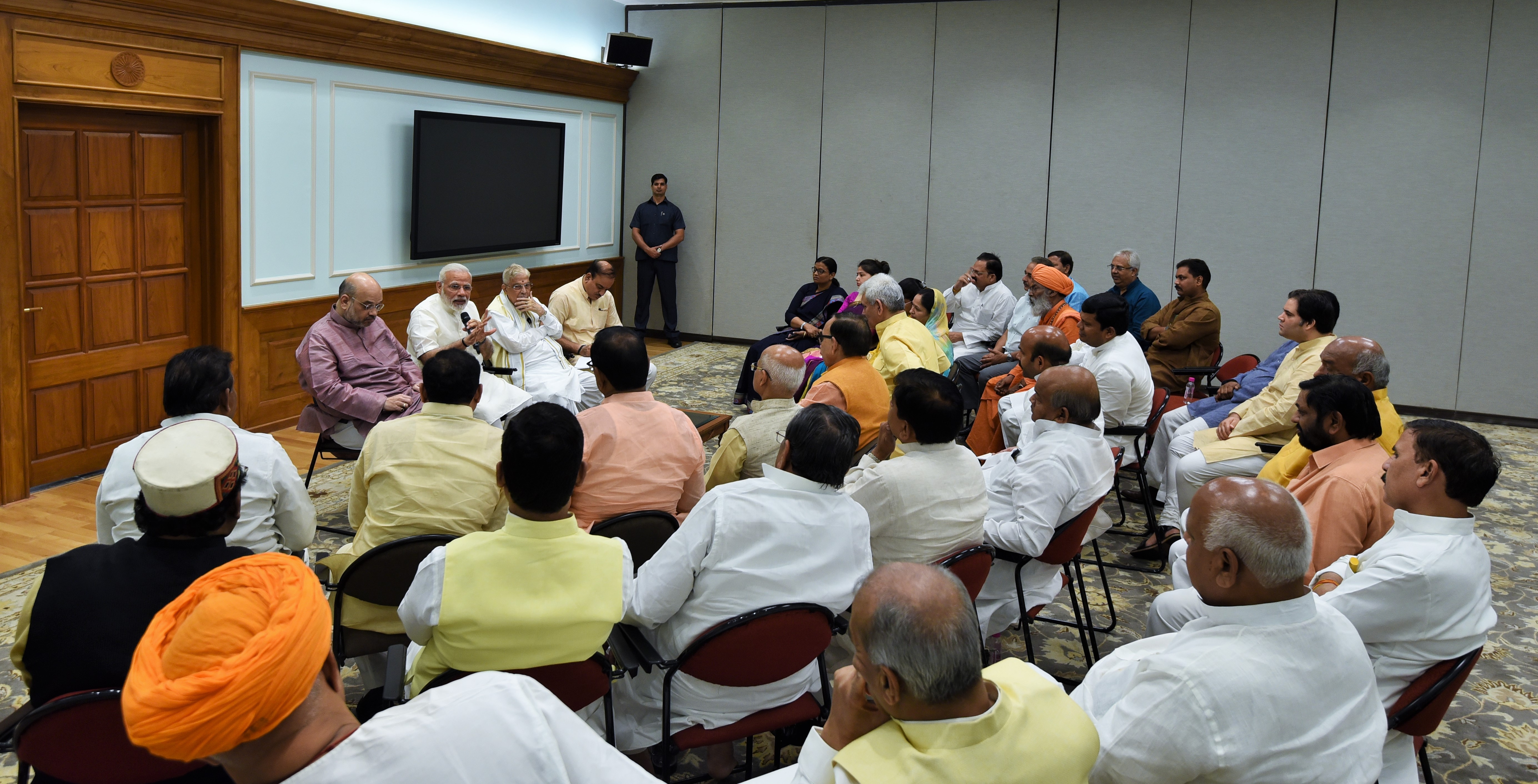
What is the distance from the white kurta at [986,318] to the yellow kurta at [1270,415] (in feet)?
9.40

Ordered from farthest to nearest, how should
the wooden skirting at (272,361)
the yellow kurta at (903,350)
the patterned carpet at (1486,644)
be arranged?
the wooden skirting at (272,361), the yellow kurta at (903,350), the patterned carpet at (1486,644)

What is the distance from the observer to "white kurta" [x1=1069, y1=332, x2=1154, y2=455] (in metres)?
5.07

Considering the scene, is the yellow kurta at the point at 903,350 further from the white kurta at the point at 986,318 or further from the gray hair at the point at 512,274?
the gray hair at the point at 512,274

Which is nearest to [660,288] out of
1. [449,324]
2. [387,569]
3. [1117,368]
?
[449,324]

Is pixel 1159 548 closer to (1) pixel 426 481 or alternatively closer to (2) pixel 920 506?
(2) pixel 920 506

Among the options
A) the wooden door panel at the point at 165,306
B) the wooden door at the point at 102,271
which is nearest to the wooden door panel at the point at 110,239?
the wooden door at the point at 102,271

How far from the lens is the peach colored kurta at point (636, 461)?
325cm

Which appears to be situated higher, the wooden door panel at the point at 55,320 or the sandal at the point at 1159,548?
the wooden door panel at the point at 55,320

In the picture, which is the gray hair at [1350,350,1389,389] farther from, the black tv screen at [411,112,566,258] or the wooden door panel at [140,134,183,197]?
the black tv screen at [411,112,566,258]

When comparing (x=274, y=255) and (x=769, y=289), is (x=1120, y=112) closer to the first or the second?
(x=769, y=289)

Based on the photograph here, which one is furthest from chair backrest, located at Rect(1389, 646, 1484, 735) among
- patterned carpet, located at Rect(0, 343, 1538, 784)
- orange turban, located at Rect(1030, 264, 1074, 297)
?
orange turban, located at Rect(1030, 264, 1074, 297)

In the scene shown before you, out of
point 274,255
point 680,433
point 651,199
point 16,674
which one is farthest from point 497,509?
point 651,199

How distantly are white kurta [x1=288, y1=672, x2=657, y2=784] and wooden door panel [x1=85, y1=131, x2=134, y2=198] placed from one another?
5.32 meters

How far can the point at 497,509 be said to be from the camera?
3.19 m
